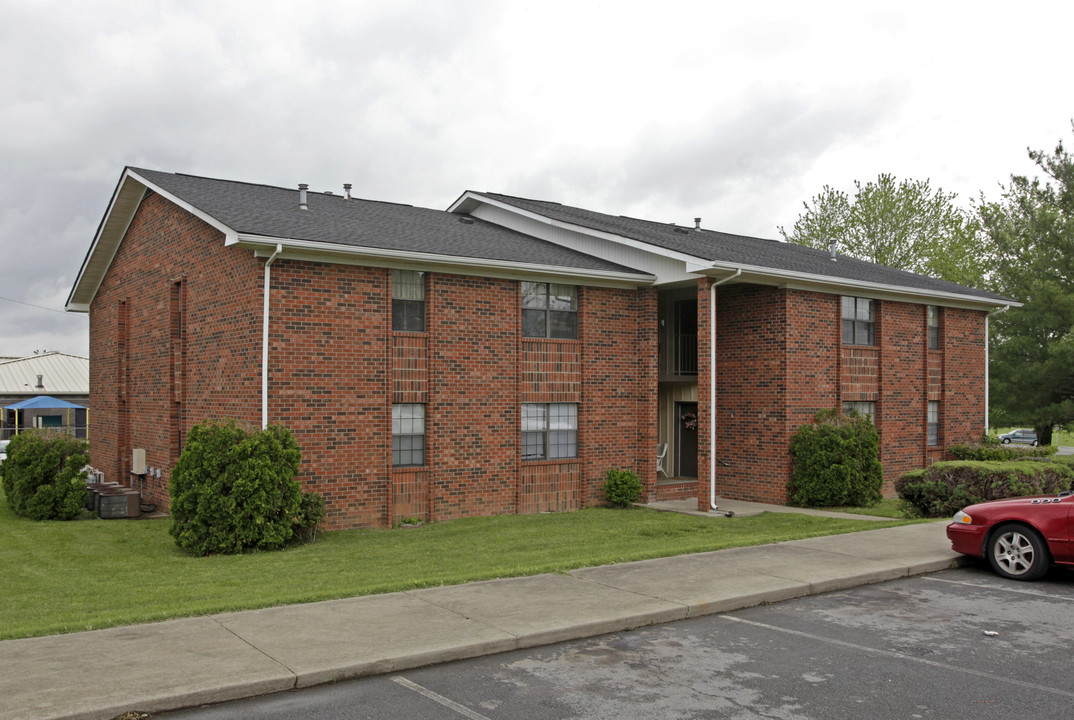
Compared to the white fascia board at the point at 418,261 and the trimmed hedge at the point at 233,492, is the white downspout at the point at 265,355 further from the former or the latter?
the trimmed hedge at the point at 233,492

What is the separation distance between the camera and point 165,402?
17781mm

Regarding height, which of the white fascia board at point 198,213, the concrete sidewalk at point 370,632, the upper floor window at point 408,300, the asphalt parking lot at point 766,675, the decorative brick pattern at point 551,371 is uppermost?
the white fascia board at point 198,213

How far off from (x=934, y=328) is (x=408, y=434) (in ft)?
45.7

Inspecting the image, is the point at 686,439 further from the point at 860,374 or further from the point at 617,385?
the point at 860,374

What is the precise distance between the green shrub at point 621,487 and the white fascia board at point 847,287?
14.5 ft

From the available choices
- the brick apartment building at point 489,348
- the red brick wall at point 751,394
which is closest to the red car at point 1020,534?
the brick apartment building at point 489,348

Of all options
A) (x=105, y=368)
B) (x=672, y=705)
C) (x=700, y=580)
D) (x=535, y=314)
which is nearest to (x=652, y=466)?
(x=535, y=314)

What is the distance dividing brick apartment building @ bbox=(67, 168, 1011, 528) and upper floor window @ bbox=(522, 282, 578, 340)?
35 mm

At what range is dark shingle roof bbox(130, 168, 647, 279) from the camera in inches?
577

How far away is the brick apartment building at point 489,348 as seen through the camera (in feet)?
47.8

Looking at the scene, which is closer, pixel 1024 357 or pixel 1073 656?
pixel 1073 656

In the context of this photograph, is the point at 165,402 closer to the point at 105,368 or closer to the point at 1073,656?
the point at 105,368

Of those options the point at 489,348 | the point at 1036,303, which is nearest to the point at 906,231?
the point at 1036,303

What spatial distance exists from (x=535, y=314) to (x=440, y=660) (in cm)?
1092
